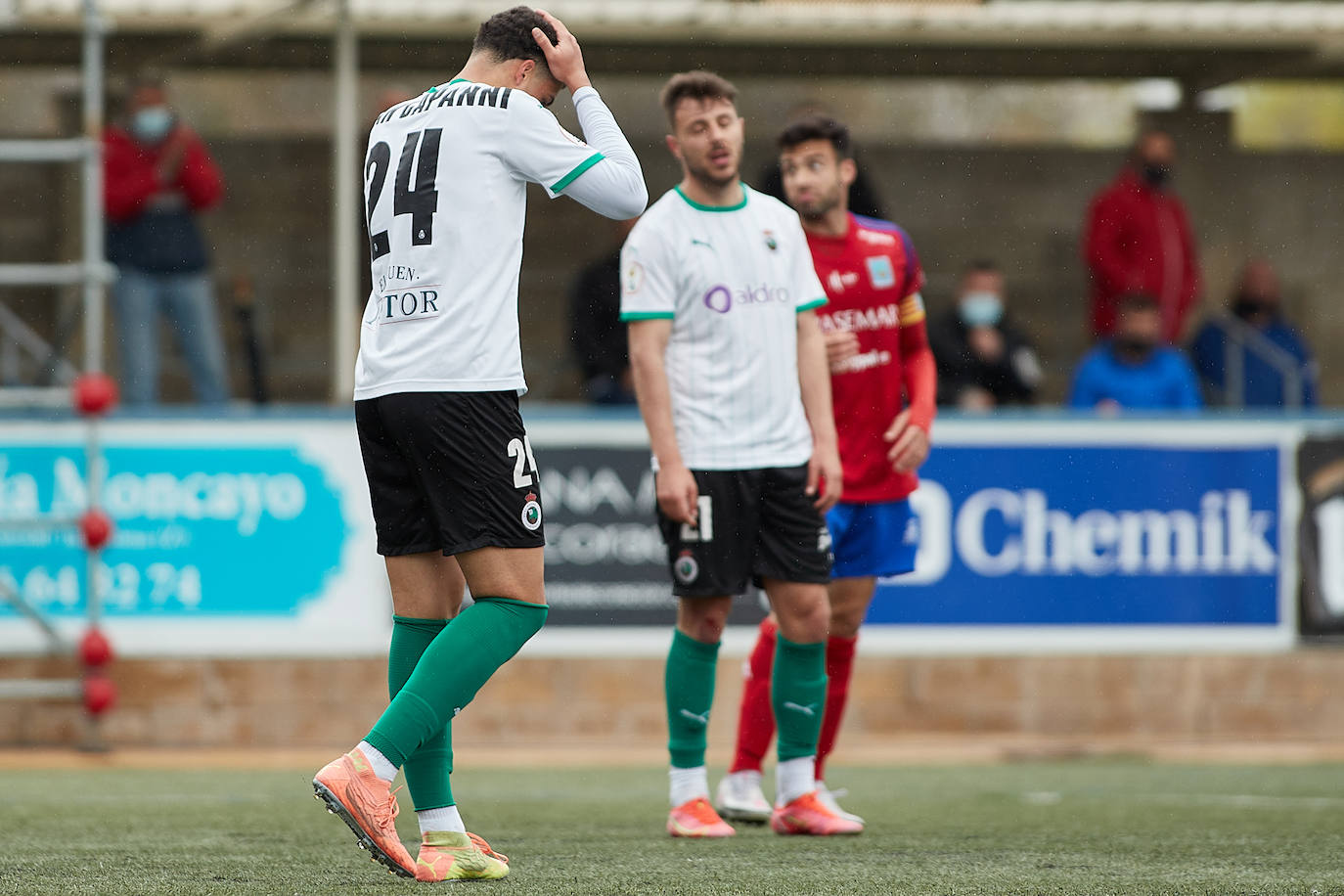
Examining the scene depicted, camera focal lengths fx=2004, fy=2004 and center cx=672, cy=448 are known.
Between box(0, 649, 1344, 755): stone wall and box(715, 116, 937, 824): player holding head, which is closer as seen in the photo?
box(715, 116, 937, 824): player holding head

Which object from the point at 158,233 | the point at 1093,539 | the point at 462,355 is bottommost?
the point at 1093,539

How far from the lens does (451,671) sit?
4344 mm

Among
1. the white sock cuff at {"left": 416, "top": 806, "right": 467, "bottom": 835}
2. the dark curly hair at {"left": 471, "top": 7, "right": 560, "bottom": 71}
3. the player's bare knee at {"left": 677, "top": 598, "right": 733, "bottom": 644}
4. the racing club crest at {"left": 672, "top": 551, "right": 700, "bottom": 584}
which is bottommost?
the white sock cuff at {"left": 416, "top": 806, "right": 467, "bottom": 835}

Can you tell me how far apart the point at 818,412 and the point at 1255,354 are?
7.96 metres

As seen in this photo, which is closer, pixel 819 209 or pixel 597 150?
pixel 597 150

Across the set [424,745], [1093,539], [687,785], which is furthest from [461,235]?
[1093,539]

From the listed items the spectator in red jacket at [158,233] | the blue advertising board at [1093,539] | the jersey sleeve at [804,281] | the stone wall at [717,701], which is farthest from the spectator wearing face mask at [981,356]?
the jersey sleeve at [804,281]

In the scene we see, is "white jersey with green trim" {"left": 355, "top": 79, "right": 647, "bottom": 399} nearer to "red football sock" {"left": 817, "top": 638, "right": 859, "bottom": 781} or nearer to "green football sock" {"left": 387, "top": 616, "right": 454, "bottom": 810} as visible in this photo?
"green football sock" {"left": 387, "top": 616, "right": 454, "bottom": 810}

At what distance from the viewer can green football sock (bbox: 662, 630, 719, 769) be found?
5.68m

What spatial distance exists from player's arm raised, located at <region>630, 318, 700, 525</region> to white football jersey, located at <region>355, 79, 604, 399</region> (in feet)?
3.24

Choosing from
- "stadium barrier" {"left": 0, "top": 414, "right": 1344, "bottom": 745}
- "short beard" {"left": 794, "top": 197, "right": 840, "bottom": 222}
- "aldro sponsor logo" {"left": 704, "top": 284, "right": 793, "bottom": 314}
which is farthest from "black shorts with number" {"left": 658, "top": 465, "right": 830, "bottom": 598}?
"stadium barrier" {"left": 0, "top": 414, "right": 1344, "bottom": 745}

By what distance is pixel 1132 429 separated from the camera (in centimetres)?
1004

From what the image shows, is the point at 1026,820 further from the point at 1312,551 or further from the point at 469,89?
the point at 1312,551

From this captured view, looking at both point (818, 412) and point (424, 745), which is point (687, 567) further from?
point (424, 745)
